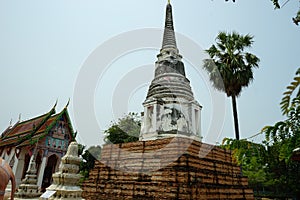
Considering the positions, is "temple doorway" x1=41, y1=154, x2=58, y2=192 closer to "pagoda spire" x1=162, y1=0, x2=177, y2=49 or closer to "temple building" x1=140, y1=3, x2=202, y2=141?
"temple building" x1=140, y1=3, x2=202, y2=141

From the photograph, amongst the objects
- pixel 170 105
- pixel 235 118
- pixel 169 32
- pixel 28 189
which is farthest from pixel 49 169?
pixel 235 118

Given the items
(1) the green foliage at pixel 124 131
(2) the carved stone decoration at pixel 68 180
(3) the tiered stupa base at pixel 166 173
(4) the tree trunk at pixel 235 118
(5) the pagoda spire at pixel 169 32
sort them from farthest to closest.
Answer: (1) the green foliage at pixel 124 131 < (5) the pagoda spire at pixel 169 32 < (4) the tree trunk at pixel 235 118 < (3) the tiered stupa base at pixel 166 173 < (2) the carved stone decoration at pixel 68 180

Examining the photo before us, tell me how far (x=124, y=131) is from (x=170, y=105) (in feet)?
42.0

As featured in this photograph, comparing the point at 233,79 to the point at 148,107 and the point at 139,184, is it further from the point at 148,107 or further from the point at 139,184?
the point at 139,184

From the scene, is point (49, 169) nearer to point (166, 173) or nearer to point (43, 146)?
point (43, 146)

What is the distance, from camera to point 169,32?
16.2m

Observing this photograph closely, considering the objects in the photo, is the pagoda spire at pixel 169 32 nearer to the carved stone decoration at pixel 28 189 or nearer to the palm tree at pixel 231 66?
the palm tree at pixel 231 66

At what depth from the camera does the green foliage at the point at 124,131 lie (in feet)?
73.4

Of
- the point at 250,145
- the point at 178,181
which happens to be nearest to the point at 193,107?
the point at 178,181

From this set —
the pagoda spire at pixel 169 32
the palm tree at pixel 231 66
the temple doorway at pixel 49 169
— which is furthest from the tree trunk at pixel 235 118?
the temple doorway at pixel 49 169

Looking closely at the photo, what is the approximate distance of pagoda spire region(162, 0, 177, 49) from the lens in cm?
1542

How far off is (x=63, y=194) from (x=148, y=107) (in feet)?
25.3

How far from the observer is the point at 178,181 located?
22.9 ft

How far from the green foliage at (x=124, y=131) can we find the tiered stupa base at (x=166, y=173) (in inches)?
491
